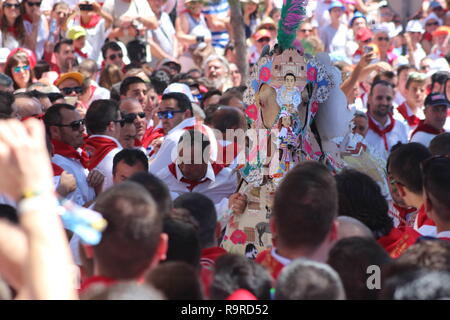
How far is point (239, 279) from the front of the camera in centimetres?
257

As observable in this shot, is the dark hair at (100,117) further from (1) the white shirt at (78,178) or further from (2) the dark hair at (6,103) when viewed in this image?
(2) the dark hair at (6,103)

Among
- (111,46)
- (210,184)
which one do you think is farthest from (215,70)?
(210,184)

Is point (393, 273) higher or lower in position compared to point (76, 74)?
lower

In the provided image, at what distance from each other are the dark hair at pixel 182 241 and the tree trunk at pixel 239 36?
246 inches

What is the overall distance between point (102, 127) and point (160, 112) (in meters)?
0.93

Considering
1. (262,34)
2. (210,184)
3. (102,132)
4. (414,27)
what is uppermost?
(414,27)

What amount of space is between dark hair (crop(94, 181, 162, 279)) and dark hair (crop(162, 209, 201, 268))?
452mm

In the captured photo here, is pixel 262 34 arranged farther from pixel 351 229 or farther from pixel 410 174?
pixel 351 229

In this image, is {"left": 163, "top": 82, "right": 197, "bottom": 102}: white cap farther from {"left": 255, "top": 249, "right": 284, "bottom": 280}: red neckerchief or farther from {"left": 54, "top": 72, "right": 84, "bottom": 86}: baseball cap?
{"left": 255, "top": 249, "right": 284, "bottom": 280}: red neckerchief

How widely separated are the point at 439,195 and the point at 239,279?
4.64 ft
